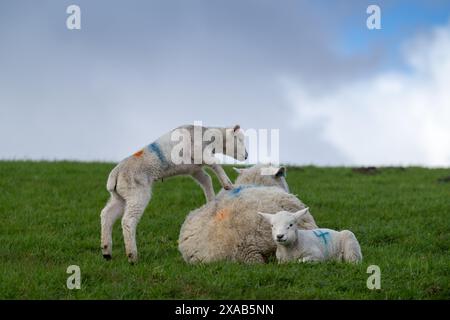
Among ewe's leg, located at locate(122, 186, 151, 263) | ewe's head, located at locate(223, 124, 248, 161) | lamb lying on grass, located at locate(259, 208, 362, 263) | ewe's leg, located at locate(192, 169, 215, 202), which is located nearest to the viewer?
lamb lying on grass, located at locate(259, 208, 362, 263)

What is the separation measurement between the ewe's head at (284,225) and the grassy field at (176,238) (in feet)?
1.17

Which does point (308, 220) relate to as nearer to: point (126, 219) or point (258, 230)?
point (258, 230)

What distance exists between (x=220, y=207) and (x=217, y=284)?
208cm

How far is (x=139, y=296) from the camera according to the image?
29.6 feet

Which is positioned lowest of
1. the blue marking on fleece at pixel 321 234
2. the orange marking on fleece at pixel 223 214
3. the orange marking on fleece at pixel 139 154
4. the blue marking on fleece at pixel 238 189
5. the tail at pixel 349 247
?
the tail at pixel 349 247

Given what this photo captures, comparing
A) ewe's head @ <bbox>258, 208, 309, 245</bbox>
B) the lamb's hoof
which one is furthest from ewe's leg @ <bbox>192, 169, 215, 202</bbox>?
ewe's head @ <bbox>258, 208, 309, 245</bbox>

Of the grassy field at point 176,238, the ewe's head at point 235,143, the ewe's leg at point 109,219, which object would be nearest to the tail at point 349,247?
the grassy field at point 176,238

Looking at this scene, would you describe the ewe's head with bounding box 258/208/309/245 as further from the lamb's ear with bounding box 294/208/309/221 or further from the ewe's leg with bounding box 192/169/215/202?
the ewe's leg with bounding box 192/169/215/202

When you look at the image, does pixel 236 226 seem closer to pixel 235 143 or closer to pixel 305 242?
pixel 305 242

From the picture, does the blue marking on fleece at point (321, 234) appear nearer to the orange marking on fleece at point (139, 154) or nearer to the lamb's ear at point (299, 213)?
the lamb's ear at point (299, 213)

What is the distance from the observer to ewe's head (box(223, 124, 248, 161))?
11656 mm

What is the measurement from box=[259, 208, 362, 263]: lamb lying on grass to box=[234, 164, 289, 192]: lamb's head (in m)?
1.48

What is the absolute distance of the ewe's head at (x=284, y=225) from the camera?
997 cm
